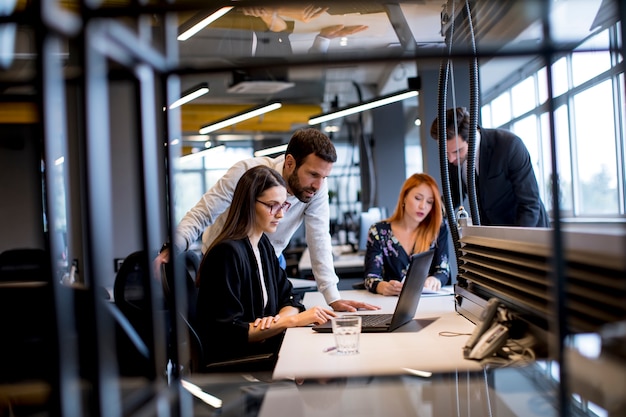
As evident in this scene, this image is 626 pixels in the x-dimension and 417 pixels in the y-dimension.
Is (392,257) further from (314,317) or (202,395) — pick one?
(202,395)

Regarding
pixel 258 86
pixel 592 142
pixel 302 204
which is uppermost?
pixel 258 86

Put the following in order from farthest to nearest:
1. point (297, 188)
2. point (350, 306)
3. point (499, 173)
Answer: point (499, 173), point (297, 188), point (350, 306)

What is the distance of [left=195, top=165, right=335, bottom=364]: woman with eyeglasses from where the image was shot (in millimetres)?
1949

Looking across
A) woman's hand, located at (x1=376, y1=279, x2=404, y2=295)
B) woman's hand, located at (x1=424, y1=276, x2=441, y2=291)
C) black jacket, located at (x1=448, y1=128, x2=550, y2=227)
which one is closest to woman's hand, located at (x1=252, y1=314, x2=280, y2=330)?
woman's hand, located at (x1=376, y1=279, x2=404, y2=295)

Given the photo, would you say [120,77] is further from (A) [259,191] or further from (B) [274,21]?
(B) [274,21]

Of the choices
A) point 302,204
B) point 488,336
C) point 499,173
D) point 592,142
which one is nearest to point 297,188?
point 302,204

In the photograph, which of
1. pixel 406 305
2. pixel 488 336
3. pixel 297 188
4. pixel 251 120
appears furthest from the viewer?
pixel 251 120

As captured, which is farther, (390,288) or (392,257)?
(392,257)

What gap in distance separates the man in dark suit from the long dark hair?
3.45 ft

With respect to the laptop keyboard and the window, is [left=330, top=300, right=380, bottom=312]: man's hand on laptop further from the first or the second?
the window

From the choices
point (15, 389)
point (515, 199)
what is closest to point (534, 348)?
point (15, 389)

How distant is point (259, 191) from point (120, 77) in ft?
5.21

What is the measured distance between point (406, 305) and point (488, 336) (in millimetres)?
498

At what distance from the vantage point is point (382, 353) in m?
1.52
